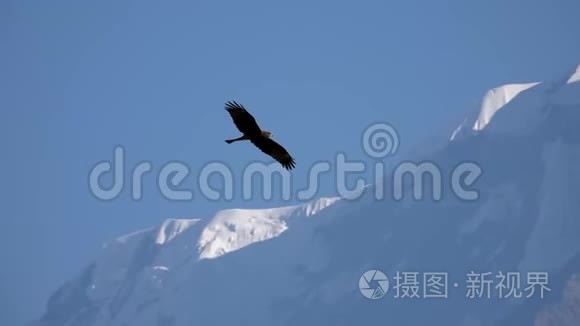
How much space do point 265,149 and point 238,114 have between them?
2.87 meters

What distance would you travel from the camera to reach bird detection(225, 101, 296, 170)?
56.8 metres

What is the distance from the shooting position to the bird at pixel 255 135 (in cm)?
5681

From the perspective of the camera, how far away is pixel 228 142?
191ft

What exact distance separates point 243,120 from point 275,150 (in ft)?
9.42

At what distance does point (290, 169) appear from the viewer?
60.3m

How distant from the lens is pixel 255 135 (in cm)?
5791

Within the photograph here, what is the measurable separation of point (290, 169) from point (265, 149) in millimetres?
1593

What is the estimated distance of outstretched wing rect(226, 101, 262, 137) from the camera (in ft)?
186

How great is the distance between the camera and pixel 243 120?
57125mm

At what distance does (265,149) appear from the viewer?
5931 cm

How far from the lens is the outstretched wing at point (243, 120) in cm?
5672

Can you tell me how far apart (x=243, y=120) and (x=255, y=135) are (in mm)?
1035

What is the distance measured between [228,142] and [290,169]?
3.37 m

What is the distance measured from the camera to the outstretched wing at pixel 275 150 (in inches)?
2302
